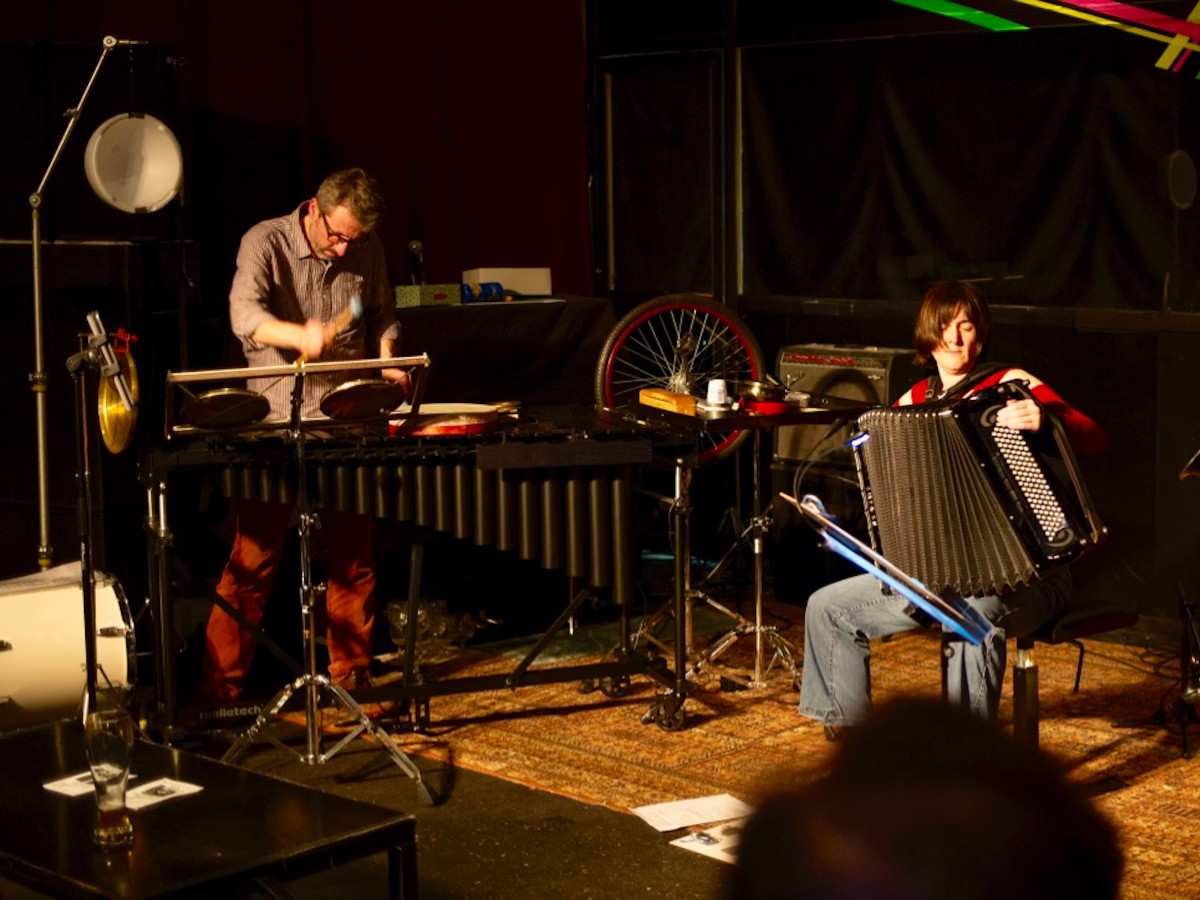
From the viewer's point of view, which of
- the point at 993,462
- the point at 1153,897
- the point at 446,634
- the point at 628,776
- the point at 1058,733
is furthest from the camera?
the point at 446,634

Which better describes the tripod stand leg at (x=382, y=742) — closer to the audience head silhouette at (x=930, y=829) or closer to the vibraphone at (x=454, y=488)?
the vibraphone at (x=454, y=488)

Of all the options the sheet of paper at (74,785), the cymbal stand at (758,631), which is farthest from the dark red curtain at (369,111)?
the sheet of paper at (74,785)

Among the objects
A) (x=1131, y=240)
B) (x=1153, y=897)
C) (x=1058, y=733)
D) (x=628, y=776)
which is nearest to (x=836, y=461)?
(x=1131, y=240)

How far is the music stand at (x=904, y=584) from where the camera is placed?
3969 mm

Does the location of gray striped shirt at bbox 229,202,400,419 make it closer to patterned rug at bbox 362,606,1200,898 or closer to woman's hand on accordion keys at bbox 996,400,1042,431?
patterned rug at bbox 362,606,1200,898

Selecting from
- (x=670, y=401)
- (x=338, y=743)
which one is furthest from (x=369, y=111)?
(x=338, y=743)

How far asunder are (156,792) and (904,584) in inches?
76.7

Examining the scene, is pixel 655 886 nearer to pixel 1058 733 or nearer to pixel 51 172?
pixel 1058 733

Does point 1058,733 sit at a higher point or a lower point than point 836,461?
lower

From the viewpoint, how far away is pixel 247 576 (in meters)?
4.97

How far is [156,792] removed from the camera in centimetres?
310

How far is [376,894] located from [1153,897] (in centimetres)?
180

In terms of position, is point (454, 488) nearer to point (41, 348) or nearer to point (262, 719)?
point (262, 719)

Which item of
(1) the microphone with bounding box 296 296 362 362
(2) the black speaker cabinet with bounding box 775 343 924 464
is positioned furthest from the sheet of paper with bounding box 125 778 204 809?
(2) the black speaker cabinet with bounding box 775 343 924 464
